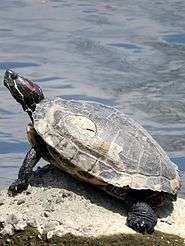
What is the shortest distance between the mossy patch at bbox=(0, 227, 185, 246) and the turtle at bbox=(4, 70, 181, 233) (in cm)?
13

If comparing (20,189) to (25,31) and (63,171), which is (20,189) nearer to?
(63,171)

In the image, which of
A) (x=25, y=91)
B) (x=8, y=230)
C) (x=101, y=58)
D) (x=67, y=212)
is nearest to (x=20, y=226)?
(x=8, y=230)

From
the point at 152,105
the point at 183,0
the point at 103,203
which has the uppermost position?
the point at 103,203

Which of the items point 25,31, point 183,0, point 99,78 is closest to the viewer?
point 99,78

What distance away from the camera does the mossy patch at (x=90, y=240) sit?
5.75 metres

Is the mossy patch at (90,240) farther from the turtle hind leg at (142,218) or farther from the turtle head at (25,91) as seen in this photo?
the turtle head at (25,91)

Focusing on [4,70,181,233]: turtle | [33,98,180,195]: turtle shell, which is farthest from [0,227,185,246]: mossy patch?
[33,98,180,195]: turtle shell

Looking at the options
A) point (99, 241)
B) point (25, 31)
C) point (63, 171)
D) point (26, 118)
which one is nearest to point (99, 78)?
point (26, 118)

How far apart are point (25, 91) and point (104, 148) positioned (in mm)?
873

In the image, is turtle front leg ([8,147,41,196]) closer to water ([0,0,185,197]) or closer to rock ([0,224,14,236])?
rock ([0,224,14,236])

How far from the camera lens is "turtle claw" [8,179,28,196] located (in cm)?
632

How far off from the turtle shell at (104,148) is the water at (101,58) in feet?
7.37

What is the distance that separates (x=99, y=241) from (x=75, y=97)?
4884 millimetres

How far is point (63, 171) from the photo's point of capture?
6477 millimetres
